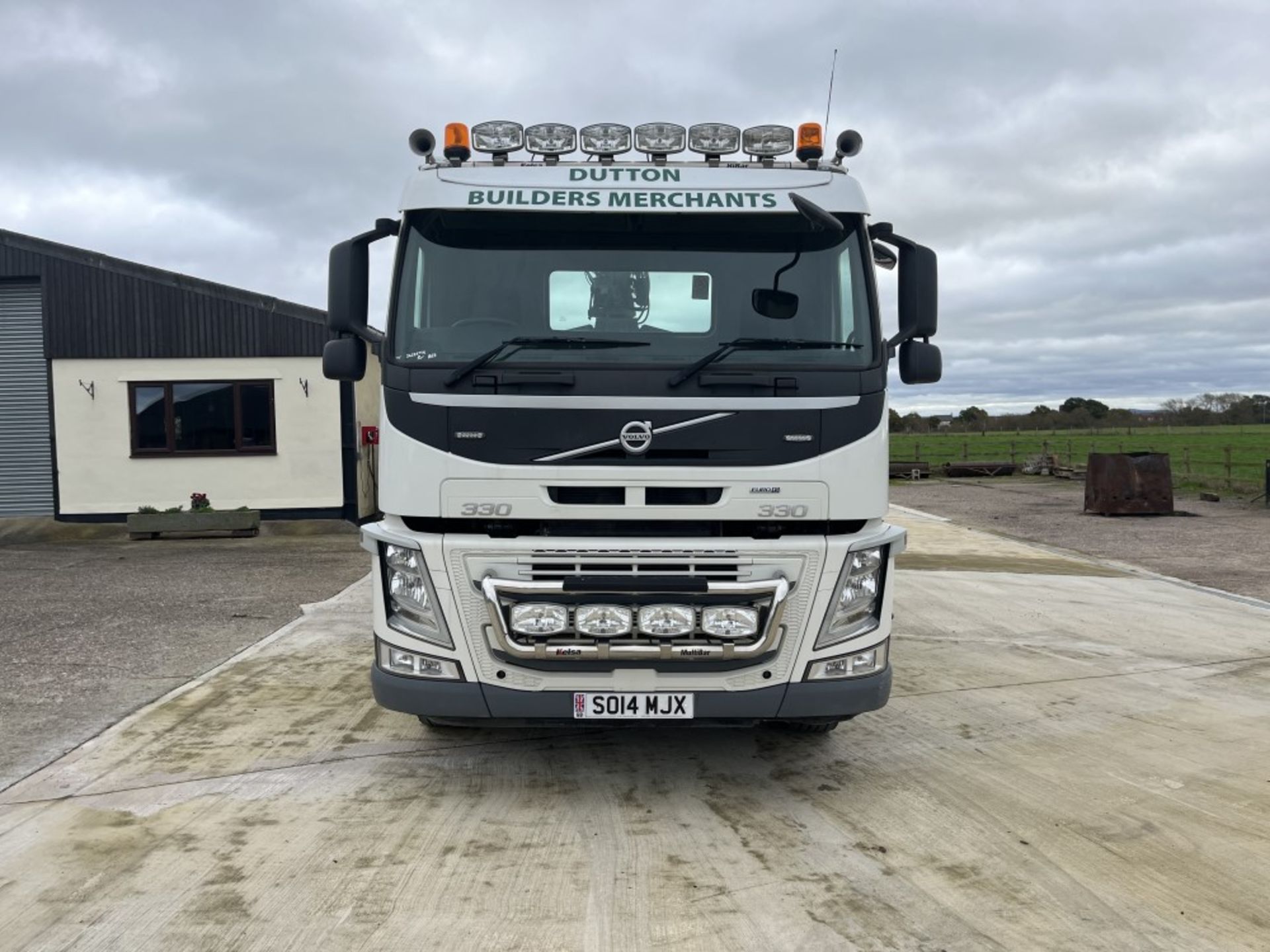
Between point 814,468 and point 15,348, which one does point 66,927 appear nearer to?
point 814,468

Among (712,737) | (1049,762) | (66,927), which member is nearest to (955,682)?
(1049,762)

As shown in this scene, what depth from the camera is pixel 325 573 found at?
12133 mm

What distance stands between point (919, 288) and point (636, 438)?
1.57 meters

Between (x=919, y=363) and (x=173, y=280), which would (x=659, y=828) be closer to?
(x=919, y=363)

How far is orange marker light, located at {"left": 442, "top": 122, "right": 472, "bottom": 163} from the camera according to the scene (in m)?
4.76

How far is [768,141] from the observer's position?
15.9ft

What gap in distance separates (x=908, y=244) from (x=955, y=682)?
11.0ft

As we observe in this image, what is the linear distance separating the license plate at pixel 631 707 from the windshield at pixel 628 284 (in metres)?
1.44

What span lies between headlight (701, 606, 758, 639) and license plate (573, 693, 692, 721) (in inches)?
12.6

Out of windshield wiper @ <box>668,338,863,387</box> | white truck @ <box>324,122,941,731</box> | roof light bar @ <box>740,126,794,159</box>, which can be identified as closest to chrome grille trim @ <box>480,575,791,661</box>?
white truck @ <box>324,122,941,731</box>

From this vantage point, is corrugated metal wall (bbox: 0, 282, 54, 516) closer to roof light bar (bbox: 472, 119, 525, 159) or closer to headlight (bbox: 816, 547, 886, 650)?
roof light bar (bbox: 472, 119, 525, 159)

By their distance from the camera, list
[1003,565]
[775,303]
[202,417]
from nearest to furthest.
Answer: [775,303] < [1003,565] < [202,417]

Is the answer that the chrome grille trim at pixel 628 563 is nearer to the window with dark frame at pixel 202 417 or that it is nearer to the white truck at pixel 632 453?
the white truck at pixel 632 453

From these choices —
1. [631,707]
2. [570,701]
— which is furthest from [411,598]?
[631,707]
